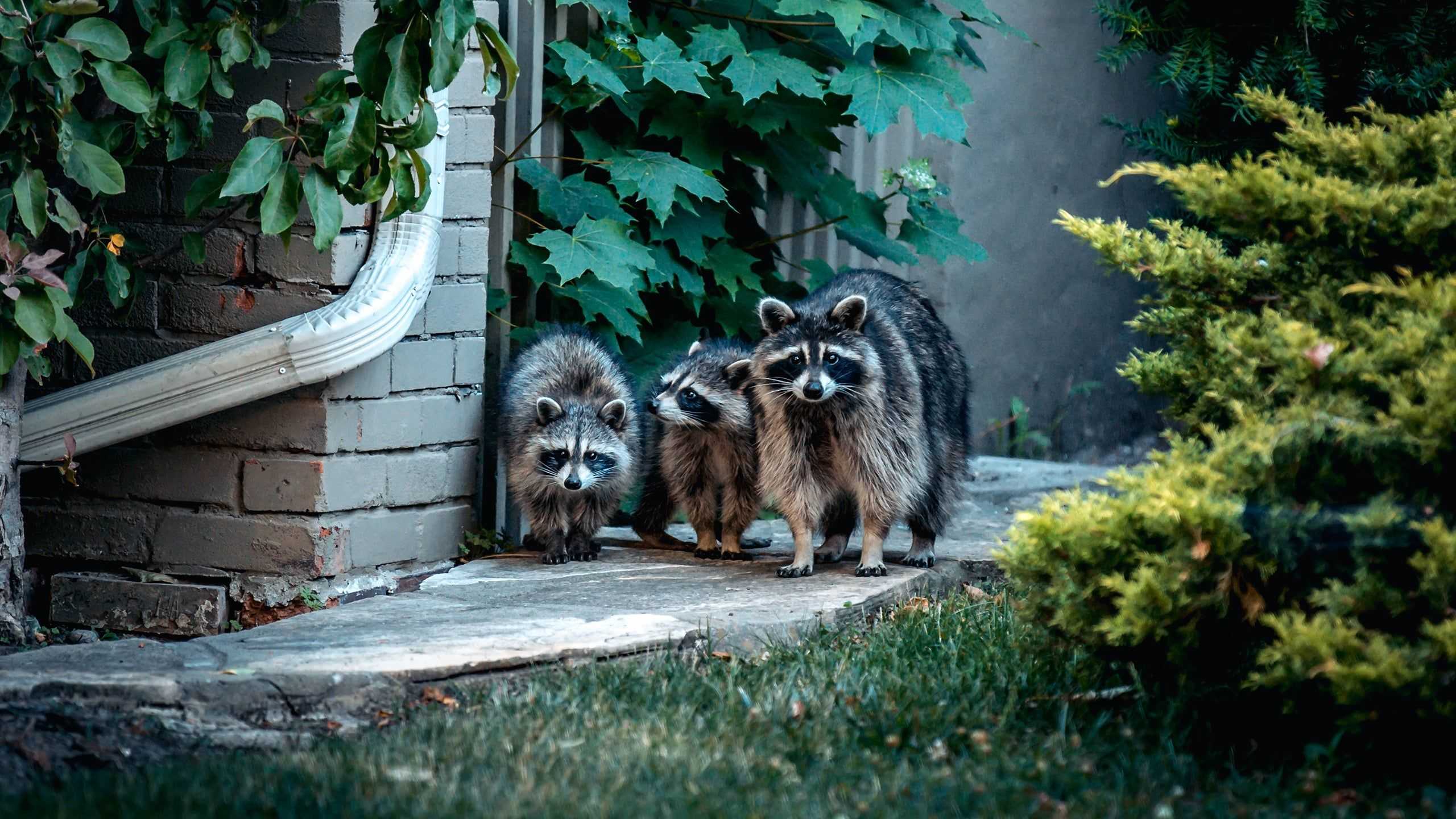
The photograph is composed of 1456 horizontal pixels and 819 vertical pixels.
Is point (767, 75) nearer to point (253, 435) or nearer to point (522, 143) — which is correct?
point (522, 143)

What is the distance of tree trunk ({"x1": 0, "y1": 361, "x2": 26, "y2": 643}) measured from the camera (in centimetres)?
380

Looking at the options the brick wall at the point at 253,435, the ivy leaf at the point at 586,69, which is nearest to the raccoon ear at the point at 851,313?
the ivy leaf at the point at 586,69

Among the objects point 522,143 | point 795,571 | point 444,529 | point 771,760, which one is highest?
point 522,143

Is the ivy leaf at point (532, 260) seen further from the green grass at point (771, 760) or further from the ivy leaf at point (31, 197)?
the green grass at point (771, 760)

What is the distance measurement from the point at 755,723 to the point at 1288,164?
1653 millimetres

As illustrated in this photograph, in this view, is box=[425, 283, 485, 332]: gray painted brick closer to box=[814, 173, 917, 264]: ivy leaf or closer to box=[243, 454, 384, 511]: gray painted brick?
box=[243, 454, 384, 511]: gray painted brick

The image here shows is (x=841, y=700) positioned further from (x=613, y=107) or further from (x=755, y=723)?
(x=613, y=107)

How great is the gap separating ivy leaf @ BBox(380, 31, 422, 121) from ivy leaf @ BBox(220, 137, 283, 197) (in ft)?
1.08

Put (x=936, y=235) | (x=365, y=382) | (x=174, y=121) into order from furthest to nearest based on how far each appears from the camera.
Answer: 1. (x=936, y=235)
2. (x=365, y=382)
3. (x=174, y=121)

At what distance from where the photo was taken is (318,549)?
13.7 ft

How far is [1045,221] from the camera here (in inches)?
308

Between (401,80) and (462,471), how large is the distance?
65.6 inches

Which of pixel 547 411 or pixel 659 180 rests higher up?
pixel 659 180

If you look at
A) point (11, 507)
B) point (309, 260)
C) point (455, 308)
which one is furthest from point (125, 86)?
point (455, 308)
